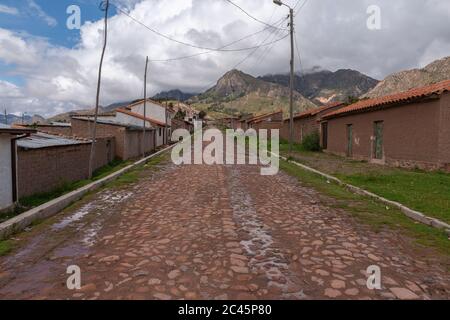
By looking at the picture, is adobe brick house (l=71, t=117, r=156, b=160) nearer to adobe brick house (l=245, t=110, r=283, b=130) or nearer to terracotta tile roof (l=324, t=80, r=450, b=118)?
terracotta tile roof (l=324, t=80, r=450, b=118)

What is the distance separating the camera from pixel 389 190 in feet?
32.2

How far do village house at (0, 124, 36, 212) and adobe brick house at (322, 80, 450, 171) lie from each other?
1333 cm

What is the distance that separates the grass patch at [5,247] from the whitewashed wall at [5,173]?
188cm

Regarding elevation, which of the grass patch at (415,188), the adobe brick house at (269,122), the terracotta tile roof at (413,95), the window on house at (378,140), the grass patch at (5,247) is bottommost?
the grass patch at (5,247)

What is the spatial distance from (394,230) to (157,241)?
3980mm

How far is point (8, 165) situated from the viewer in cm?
745

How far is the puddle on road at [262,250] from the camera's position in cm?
398

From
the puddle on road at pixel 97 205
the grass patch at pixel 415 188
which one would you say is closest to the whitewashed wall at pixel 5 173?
the puddle on road at pixel 97 205

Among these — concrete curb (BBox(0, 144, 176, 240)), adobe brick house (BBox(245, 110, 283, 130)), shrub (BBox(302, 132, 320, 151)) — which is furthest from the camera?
adobe brick house (BBox(245, 110, 283, 130))

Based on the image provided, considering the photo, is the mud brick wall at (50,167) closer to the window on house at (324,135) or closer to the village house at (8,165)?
the village house at (8,165)

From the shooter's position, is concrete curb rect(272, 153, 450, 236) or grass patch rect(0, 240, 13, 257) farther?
concrete curb rect(272, 153, 450, 236)

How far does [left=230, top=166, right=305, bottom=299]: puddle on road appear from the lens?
398 centimetres

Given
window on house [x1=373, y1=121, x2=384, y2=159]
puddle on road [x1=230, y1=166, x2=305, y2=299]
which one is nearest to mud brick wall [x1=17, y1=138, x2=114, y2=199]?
puddle on road [x1=230, y1=166, x2=305, y2=299]
